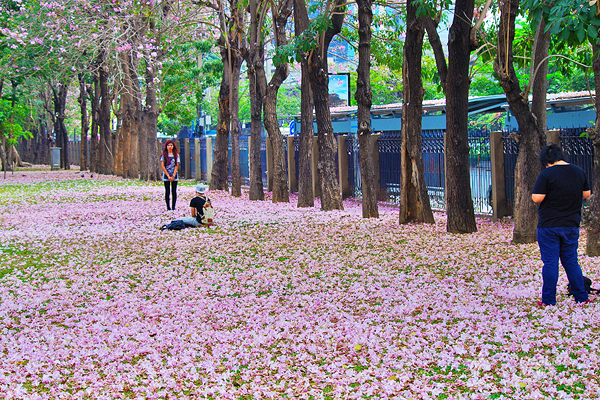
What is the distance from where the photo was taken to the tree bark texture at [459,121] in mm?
10945

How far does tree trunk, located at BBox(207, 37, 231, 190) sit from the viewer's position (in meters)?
21.6

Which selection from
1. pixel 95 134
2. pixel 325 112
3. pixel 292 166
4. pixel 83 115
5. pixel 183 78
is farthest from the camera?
pixel 83 115

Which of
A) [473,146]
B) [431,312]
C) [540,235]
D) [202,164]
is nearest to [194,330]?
[431,312]

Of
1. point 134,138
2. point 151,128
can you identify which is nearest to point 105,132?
point 134,138

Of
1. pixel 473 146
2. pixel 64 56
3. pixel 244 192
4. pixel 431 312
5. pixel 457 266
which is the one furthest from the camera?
pixel 64 56

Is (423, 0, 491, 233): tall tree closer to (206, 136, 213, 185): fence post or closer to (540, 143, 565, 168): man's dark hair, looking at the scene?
(540, 143, 565, 168): man's dark hair

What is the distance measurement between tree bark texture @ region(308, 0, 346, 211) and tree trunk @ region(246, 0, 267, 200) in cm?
301

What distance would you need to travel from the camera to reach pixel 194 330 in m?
5.99

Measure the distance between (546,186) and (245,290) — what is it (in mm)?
3431

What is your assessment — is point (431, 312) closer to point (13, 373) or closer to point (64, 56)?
point (13, 373)

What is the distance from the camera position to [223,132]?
863 inches

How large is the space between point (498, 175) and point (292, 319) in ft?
27.2

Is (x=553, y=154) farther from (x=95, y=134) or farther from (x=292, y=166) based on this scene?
(x=95, y=134)

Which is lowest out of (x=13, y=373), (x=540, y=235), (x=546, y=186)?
(x=13, y=373)
